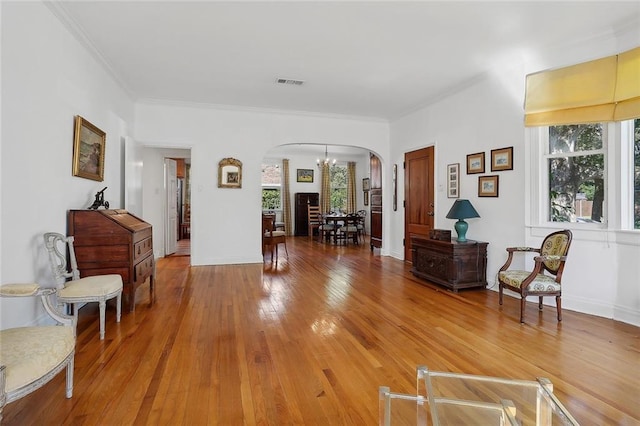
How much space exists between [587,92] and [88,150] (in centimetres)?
529

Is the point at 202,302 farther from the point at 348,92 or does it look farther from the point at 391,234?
the point at 391,234

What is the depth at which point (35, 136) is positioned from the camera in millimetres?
2594

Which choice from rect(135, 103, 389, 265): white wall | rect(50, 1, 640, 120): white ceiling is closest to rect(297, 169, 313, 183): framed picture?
rect(135, 103, 389, 265): white wall

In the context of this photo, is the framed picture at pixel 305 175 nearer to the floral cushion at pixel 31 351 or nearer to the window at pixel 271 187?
the window at pixel 271 187

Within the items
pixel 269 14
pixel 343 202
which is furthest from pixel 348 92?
pixel 343 202

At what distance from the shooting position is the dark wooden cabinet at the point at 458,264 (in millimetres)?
4125

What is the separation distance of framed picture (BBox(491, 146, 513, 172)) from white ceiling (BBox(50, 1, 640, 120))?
1.05 meters

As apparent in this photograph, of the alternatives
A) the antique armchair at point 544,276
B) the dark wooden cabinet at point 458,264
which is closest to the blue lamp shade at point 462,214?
the dark wooden cabinet at point 458,264

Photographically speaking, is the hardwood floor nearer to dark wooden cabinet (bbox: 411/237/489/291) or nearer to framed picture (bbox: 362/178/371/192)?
dark wooden cabinet (bbox: 411/237/489/291)

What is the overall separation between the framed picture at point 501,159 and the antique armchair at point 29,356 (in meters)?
4.52

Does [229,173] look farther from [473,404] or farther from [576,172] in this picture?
[473,404]

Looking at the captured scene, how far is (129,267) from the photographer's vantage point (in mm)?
3250

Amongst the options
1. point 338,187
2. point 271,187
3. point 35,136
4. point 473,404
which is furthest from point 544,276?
point 271,187

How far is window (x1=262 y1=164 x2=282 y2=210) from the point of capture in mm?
10971
